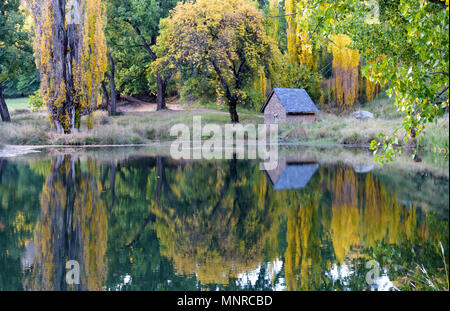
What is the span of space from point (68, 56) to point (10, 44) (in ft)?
34.8

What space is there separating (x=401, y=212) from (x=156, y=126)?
22094mm

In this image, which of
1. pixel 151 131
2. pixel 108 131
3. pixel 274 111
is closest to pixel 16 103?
pixel 151 131

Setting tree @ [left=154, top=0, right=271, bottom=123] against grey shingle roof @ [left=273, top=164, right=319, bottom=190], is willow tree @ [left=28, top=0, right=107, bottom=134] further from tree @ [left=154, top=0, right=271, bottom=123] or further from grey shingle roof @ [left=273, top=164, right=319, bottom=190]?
grey shingle roof @ [left=273, top=164, right=319, bottom=190]

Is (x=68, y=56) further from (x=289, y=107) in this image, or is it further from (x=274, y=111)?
(x=274, y=111)

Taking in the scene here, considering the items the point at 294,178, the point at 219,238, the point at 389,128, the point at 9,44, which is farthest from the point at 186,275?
the point at 9,44

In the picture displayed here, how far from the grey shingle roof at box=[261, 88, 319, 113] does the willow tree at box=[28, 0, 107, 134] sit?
42.0 ft

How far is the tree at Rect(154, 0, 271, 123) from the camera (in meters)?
30.5

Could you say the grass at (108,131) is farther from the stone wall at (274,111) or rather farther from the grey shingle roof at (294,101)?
the grey shingle roof at (294,101)

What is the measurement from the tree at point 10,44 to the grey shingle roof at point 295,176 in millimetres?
23678

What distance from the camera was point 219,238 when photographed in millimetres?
6969

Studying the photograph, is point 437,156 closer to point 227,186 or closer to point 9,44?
point 227,186

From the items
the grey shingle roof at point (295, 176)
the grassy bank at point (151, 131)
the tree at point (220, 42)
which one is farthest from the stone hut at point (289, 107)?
the grey shingle roof at point (295, 176)

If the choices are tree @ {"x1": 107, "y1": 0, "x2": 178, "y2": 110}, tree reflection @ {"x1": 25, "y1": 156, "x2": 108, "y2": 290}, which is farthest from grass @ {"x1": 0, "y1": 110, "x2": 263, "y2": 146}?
tree reflection @ {"x1": 25, "y1": 156, "x2": 108, "y2": 290}

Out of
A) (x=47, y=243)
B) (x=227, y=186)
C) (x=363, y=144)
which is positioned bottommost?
(x=363, y=144)
